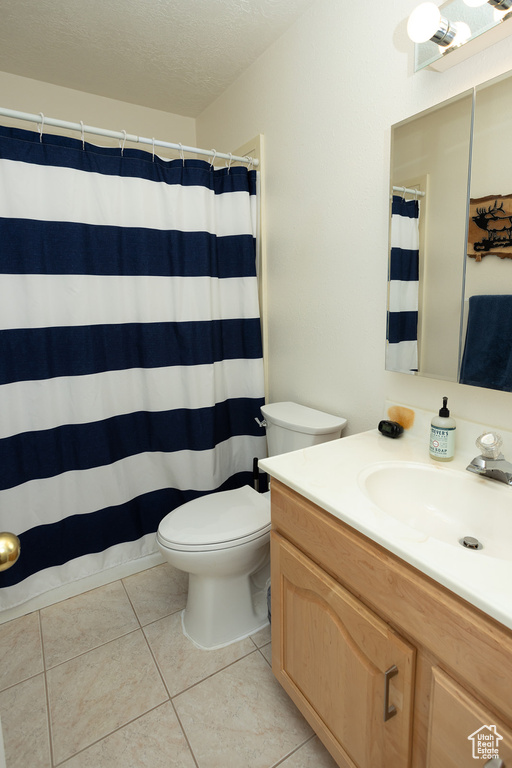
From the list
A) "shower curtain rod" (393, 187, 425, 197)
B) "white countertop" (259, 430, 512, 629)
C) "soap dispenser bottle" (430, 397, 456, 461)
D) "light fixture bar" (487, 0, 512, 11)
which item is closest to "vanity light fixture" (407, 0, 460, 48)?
"light fixture bar" (487, 0, 512, 11)

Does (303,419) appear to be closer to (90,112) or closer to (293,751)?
(293,751)

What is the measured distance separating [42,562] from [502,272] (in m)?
2.01

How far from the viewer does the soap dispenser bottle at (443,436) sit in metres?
1.13

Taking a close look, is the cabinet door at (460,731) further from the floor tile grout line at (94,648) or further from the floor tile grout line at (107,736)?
the floor tile grout line at (94,648)

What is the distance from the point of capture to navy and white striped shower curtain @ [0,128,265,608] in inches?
62.6

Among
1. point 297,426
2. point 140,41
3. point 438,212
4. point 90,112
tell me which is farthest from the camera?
point 90,112

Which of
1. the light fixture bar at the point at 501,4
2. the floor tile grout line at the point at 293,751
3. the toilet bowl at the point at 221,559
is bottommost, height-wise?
the floor tile grout line at the point at 293,751

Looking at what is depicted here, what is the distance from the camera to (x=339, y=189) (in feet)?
4.95

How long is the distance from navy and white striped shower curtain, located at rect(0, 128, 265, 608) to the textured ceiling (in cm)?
49

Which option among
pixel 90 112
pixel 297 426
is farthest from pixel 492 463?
pixel 90 112

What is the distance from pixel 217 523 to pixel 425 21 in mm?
1624

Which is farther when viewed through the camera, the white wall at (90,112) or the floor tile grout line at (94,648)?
the white wall at (90,112)

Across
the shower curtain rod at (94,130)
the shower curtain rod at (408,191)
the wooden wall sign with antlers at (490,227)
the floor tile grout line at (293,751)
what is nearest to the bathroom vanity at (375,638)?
the floor tile grout line at (293,751)

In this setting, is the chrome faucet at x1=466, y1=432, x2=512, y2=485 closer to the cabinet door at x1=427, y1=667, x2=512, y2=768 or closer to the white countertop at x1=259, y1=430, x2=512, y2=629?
the white countertop at x1=259, y1=430, x2=512, y2=629
